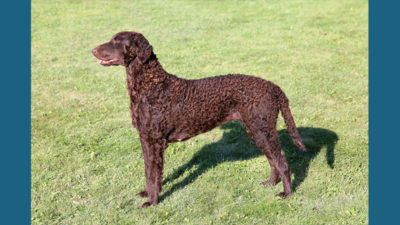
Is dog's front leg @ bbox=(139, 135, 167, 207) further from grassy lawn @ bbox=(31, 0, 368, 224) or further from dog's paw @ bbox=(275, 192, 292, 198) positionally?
dog's paw @ bbox=(275, 192, 292, 198)

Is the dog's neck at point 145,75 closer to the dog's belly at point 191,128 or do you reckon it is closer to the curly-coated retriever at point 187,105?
the curly-coated retriever at point 187,105

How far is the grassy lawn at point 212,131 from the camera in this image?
5.98 m

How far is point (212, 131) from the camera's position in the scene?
8.35 meters

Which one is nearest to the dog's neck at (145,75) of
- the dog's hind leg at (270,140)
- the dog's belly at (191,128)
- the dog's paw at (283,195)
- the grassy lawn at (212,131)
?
the dog's belly at (191,128)

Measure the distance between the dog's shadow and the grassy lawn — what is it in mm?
20

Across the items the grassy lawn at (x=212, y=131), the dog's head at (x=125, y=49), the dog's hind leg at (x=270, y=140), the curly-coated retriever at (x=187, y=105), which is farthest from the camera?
the grassy lawn at (x=212, y=131)

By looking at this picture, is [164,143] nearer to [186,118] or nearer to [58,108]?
[186,118]

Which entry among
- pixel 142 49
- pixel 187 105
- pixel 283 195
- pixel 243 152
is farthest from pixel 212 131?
pixel 142 49

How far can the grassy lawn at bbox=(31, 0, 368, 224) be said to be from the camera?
5984mm

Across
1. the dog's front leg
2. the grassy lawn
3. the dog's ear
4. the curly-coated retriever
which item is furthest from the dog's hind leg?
the dog's ear

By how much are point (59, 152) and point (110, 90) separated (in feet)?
10.3

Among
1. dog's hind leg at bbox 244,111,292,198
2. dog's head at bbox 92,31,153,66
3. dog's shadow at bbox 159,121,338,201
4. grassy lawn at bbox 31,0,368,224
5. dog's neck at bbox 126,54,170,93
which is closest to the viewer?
dog's head at bbox 92,31,153,66

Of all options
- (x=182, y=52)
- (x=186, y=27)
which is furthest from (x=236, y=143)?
(x=186, y=27)

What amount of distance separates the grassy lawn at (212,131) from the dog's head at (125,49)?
7.01ft
